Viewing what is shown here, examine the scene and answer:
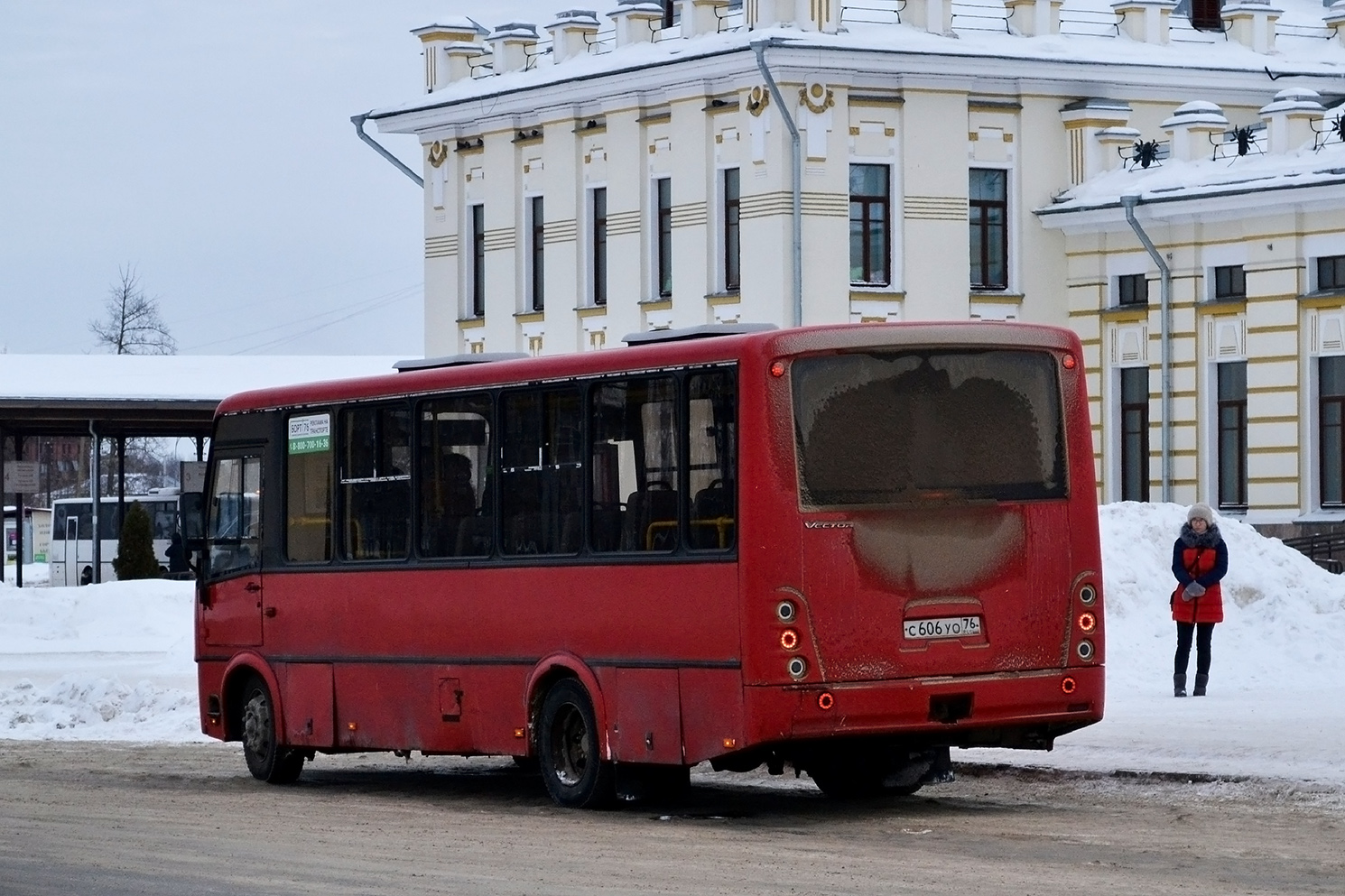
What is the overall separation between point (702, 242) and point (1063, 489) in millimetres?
28424

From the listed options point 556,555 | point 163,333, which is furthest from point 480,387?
point 163,333

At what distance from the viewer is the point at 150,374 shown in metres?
60.3

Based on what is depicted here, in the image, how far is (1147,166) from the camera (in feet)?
137

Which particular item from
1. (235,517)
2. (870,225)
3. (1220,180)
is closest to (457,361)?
(235,517)

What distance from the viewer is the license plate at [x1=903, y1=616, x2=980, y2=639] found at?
1445 centimetres

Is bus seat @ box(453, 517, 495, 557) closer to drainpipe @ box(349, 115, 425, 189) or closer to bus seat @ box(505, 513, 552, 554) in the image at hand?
bus seat @ box(505, 513, 552, 554)

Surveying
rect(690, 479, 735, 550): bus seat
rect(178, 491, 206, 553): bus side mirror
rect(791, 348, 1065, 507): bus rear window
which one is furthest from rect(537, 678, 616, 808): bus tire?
rect(178, 491, 206, 553): bus side mirror

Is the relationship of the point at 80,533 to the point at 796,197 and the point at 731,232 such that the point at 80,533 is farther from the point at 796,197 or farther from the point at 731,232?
the point at 796,197

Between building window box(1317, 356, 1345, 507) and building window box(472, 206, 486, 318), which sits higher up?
building window box(472, 206, 486, 318)

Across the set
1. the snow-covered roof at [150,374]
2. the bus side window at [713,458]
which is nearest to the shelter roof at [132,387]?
the snow-covered roof at [150,374]

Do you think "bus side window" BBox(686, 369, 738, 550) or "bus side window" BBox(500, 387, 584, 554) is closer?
"bus side window" BBox(686, 369, 738, 550)

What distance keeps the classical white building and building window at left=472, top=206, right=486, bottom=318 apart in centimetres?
180

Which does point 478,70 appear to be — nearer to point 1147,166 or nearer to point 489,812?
point 1147,166

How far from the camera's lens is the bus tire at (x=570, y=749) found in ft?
50.7
